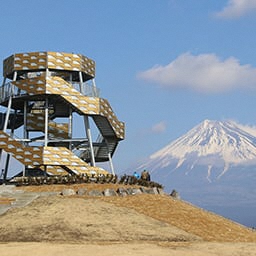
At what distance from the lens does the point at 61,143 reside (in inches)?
2598

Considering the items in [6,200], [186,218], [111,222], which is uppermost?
[6,200]

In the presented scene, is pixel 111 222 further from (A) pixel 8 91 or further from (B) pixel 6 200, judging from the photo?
(A) pixel 8 91

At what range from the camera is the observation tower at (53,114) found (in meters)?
57.8

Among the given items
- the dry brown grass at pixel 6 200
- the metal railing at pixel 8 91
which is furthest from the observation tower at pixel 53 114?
the dry brown grass at pixel 6 200

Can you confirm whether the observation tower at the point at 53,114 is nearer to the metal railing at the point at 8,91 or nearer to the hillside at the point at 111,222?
the metal railing at the point at 8,91

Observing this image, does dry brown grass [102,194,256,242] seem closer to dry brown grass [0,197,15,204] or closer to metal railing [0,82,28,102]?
dry brown grass [0,197,15,204]

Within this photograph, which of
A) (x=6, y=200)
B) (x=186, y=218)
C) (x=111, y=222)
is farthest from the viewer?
(x=6, y=200)

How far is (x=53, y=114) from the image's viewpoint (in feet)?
218

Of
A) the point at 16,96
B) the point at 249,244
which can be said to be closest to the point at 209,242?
the point at 249,244

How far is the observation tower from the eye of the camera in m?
57.8

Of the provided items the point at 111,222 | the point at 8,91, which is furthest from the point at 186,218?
the point at 8,91

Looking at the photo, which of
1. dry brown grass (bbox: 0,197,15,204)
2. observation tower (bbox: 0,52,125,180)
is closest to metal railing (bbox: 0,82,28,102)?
observation tower (bbox: 0,52,125,180)

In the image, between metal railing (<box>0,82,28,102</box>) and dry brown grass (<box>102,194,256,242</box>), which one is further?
metal railing (<box>0,82,28,102</box>)

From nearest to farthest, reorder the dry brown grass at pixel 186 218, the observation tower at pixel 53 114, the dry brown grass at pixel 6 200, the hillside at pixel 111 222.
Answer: the hillside at pixel 111 222 < the dry brown grass at pixel 186 218 < the dry brown grass at pixel 6 200 < the observation tower at pixel 53 114
